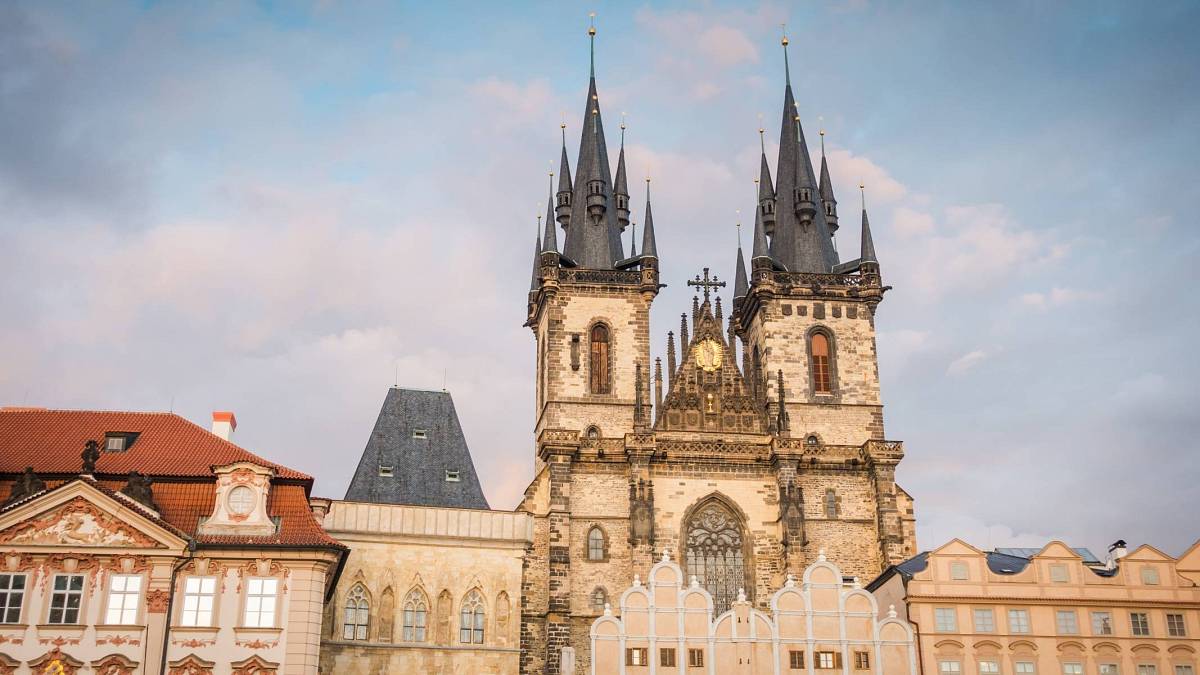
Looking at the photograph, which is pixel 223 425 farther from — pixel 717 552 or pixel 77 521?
pixel 717 552

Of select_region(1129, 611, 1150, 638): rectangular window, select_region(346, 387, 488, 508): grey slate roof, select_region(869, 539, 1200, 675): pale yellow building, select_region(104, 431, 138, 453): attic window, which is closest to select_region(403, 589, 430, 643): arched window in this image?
select_region(346, 387, 488, 508): grey slate roof

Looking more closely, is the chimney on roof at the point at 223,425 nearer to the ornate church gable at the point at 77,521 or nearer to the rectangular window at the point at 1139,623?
the ornate church gable at the point at 77,521

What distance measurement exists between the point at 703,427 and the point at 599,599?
823cm

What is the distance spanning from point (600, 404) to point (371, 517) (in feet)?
37.6

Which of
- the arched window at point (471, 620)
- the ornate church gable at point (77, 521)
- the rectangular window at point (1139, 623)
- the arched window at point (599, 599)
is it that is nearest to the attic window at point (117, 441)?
the ornate church gable at point (77, 521)

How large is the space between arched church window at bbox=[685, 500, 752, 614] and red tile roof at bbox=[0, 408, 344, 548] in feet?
63.1

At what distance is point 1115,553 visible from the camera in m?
43.7

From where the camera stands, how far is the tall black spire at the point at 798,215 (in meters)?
54.5

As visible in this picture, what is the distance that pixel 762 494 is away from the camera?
48375 mm

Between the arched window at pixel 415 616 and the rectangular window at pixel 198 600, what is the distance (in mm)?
12175

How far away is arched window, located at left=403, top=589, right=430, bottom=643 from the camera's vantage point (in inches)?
1623

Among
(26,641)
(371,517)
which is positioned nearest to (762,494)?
(371,517)

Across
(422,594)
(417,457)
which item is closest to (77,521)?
(422,594)

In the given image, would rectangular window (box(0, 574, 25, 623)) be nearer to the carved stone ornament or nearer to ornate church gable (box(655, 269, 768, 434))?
the carved stone ornament
